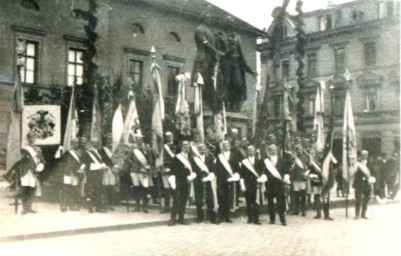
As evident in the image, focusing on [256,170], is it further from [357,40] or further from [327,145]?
[357,40]

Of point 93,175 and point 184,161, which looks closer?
point 184,161

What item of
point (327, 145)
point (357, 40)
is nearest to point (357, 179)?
point (327, 145)

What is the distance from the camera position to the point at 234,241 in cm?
852

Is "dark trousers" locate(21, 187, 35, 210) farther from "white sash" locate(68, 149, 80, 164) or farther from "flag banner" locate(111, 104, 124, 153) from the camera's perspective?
"flag banner" locate(111, 104, 124, 153)

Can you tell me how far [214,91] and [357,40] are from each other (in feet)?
78.6

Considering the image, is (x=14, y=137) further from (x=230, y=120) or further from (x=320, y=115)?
(x=320, y=115)

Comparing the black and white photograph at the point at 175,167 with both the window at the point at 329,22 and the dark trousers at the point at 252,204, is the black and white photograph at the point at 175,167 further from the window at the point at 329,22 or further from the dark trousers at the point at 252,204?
the window at the point at 329,22

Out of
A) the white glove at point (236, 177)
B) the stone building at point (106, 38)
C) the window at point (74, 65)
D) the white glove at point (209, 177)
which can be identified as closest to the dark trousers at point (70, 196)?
the white glove at point (209, 177)

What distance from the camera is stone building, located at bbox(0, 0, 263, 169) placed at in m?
21.4

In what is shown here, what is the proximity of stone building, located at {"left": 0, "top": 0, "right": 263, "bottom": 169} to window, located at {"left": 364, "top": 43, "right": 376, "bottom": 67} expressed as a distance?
7.64m

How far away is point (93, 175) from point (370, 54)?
26.7 meters

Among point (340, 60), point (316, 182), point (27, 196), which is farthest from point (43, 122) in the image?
point (340, 60)

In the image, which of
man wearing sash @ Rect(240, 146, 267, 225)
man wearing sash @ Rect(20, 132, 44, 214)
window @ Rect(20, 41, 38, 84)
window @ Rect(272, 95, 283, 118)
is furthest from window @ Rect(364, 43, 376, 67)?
man wearing sash @ Rect(20, 132, 44, 214)

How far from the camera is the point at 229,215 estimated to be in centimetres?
1120
